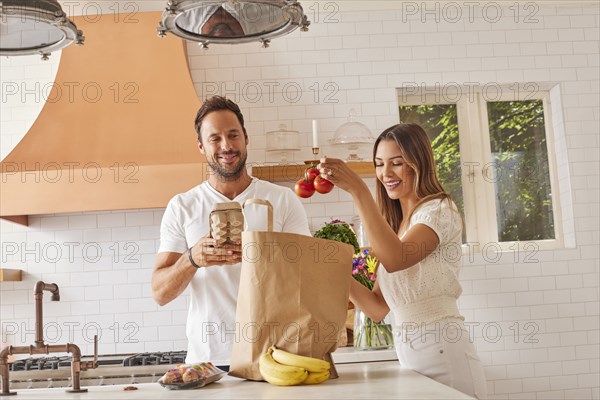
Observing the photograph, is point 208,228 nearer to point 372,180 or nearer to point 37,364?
point 37,364

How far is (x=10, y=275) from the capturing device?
428cm

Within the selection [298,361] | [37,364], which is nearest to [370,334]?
[298,361]

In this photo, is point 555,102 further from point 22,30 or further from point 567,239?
point 22,30

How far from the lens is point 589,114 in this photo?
184 inches

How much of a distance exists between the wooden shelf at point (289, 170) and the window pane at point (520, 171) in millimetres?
950

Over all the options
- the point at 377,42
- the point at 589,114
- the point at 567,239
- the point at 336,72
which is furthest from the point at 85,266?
the point at 589,114

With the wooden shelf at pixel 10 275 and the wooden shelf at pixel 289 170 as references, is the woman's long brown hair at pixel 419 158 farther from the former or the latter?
the wooden shelf at pixel 10 275

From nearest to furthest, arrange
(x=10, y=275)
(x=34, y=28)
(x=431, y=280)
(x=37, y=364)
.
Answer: (x=34, y=28)
(x=431, y=280)
(x=37, y=364)
(x=10, y=275)

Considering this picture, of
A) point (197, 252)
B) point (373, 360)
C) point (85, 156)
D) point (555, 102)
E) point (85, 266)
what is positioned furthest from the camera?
point (555, 102)

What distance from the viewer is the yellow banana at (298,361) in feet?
5.74

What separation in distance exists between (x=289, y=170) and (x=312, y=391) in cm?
272

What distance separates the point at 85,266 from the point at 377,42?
2.32m

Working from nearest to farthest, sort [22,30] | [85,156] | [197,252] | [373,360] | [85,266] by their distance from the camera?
[22,30] < [197,252] < [373,360] < [85,156] < [85,266]

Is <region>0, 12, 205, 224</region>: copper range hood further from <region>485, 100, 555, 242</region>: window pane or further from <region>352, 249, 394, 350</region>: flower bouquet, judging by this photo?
<region>485, 100, 555, 242</region>: window pane
